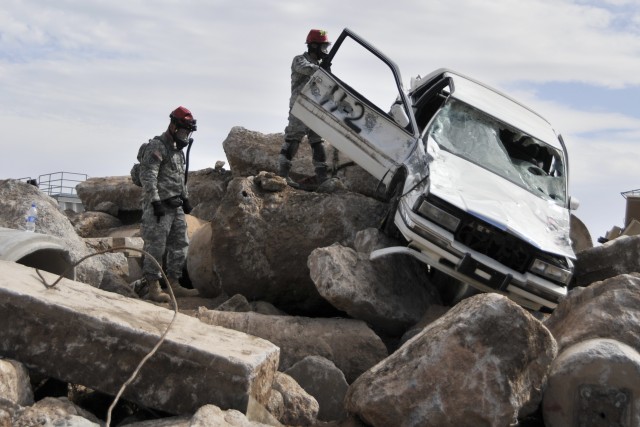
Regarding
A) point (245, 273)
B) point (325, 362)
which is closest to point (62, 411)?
point (325, 362)

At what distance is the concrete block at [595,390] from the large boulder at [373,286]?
2159 millimetres

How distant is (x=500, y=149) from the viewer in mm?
8555

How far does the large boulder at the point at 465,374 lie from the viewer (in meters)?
5.13

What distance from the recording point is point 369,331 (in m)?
7.13

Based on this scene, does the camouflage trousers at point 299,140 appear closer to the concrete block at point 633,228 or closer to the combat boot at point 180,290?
the combat boot at point 180,290

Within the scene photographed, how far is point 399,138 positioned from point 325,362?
10.5 feet

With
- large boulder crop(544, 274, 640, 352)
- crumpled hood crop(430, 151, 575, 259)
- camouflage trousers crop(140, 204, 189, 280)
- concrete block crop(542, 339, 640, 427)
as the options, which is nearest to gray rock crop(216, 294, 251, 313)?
camouflage trousers crop(140, 204, 189, 280)

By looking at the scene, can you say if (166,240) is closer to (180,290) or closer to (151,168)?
(180,290)

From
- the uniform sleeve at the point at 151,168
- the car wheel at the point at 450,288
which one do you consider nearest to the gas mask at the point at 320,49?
the uniform sleeve at the point at 151,168

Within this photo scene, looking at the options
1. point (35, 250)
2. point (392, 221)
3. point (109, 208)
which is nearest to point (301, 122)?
point (392, 221)

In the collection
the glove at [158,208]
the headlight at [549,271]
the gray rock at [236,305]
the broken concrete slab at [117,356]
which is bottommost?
the gray rock at [236,305]

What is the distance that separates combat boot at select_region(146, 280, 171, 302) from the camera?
8680mm

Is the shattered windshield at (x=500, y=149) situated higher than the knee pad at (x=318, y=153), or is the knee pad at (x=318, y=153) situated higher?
the shattered windshield at (x=500, y=149)

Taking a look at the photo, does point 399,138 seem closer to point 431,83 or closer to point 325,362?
point 431,83
